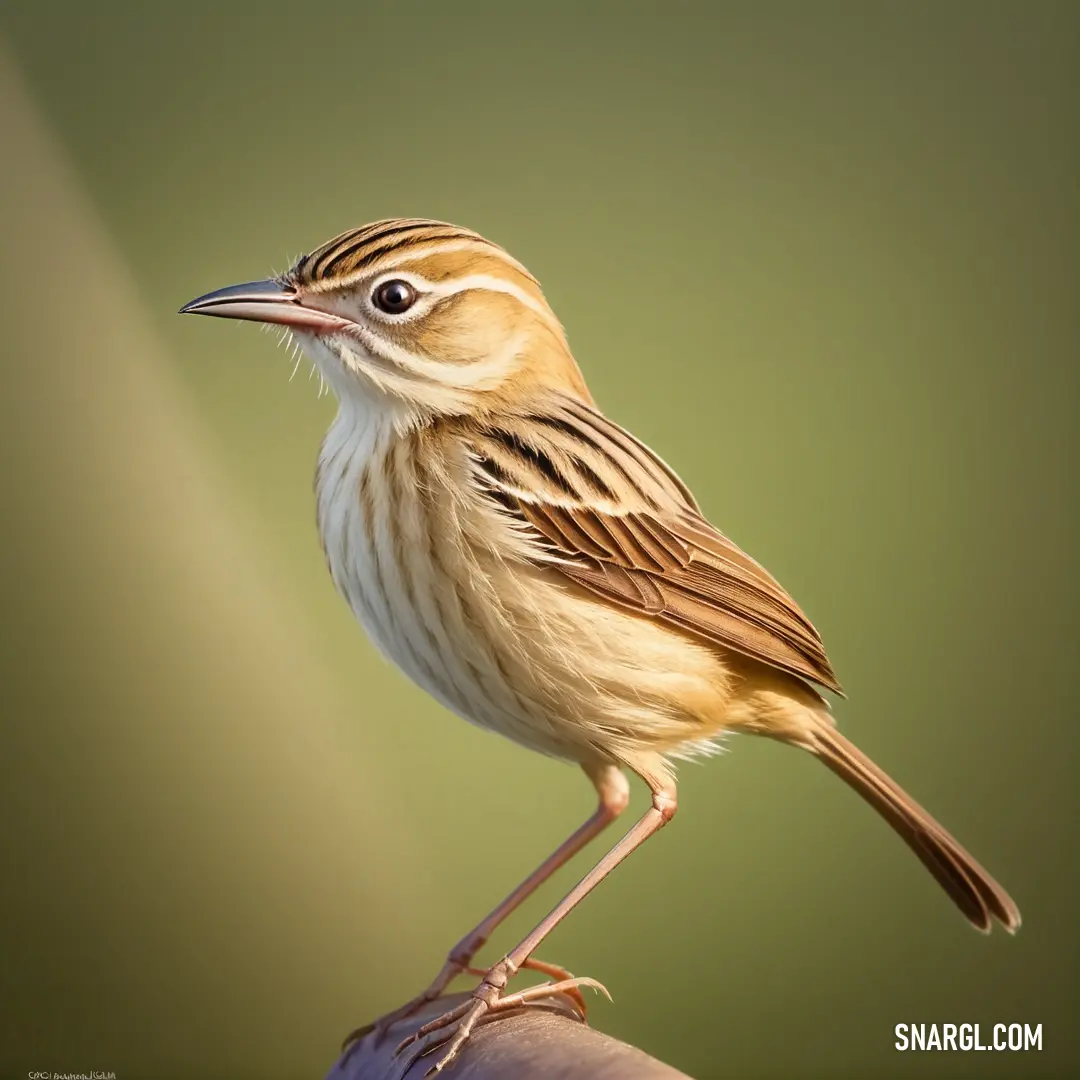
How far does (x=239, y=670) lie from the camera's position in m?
3.74

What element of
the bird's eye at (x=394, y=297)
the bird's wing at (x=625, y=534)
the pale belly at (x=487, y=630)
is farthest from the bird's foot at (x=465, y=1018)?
the bird's eye at (x=394, y=297)

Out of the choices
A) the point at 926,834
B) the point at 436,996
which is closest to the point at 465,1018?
the point at 436,996

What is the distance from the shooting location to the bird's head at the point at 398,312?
6.08 feet

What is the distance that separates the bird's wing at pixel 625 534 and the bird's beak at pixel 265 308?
11.4 inches

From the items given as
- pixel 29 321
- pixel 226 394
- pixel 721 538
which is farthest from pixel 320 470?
pixel 29 321

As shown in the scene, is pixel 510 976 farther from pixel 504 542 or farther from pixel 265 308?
pixel 265 308

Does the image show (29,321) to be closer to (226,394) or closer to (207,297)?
(226,394)

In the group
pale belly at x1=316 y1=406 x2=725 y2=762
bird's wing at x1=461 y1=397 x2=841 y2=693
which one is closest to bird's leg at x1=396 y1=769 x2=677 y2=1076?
pale belly at x1=316 y1=406 x2=725 y2=762

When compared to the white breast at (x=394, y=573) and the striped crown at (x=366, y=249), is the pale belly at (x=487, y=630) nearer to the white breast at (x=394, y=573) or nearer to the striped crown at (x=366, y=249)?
the white breast at (x=394, y=573)

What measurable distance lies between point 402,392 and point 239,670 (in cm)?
209

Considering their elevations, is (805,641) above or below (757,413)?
below

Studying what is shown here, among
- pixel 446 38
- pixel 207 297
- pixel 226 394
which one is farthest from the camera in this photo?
pixel 226 394

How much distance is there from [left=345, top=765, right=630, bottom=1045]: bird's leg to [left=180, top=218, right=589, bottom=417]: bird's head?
2.36ft

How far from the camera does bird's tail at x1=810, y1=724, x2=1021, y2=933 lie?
2.17 metres
